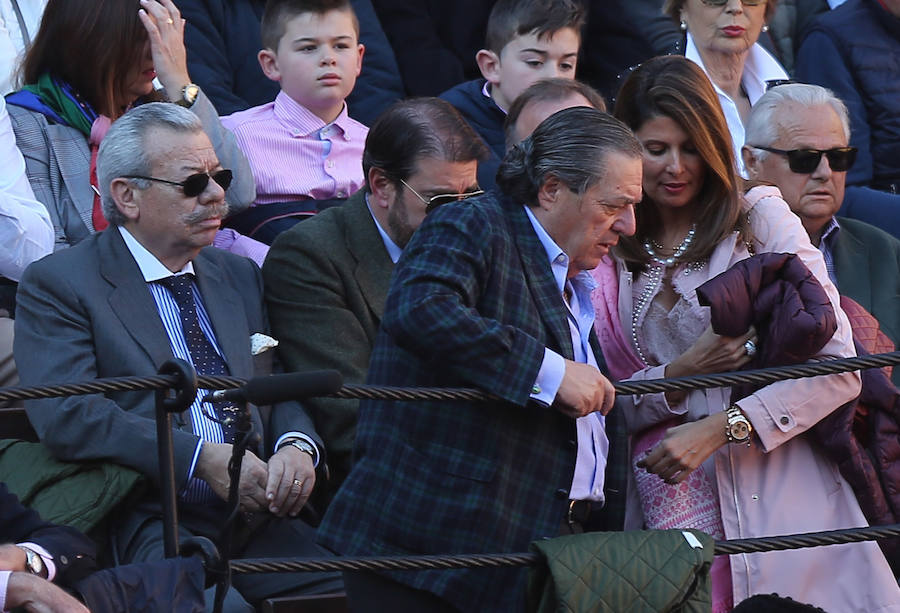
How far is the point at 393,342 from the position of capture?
3.33 metres

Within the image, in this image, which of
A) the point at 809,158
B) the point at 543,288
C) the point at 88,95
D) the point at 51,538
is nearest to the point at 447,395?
the point at 543,288

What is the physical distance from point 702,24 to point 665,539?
3.12 meters

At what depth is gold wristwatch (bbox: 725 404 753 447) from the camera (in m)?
3.61

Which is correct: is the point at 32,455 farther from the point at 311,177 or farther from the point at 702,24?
the point at 702,24

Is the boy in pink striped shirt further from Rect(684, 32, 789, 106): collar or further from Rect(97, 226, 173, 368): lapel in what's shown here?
Rect(684, 32, 789, 106): collar

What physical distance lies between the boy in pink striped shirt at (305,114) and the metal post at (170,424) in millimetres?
2323

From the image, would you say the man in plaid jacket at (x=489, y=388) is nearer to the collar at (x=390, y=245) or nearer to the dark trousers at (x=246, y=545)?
the dark trousers at (x=246, y=545)

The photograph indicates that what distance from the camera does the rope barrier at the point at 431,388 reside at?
2.71 m

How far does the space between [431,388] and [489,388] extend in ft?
0.40

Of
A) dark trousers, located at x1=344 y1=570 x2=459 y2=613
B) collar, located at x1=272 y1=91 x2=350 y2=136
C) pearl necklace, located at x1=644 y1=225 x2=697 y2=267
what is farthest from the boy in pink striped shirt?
dark trousers, located at x1=344 y1=570 x2=459 y2=613

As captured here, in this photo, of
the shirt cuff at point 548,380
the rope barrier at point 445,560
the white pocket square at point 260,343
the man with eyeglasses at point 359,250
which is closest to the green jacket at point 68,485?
the white pocket square at point 260,343

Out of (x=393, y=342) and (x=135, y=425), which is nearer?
(x=393, y=342)

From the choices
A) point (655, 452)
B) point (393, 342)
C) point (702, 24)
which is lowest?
point (702, 24)

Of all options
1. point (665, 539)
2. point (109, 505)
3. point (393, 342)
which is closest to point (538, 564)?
point (665, 539)
